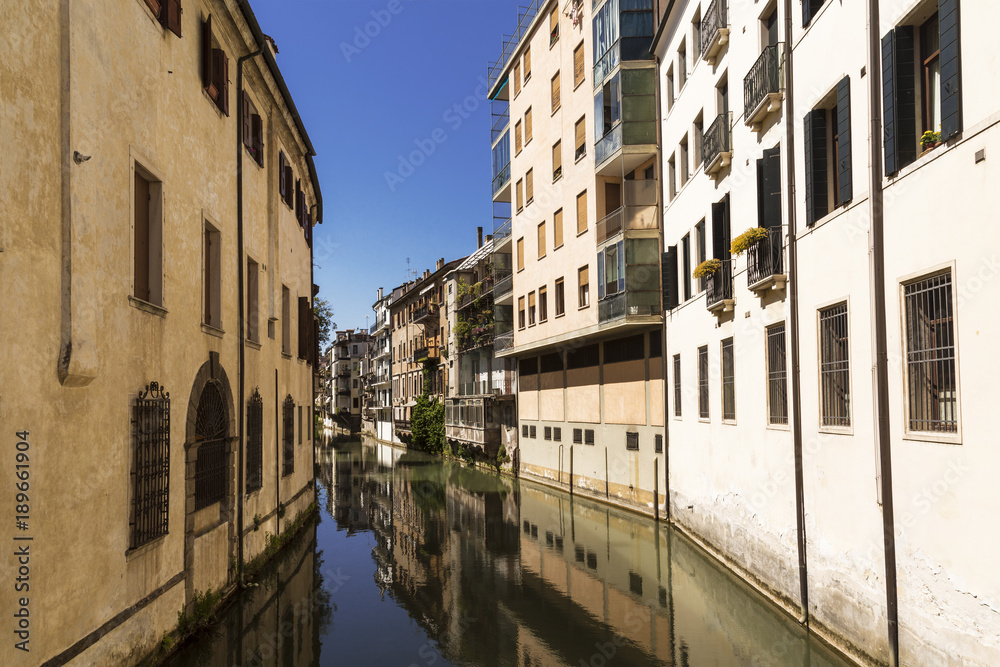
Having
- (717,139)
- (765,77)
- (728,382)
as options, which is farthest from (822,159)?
(728,382)

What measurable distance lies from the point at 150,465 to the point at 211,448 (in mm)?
2785

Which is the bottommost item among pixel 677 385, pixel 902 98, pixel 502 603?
pixel 502 603

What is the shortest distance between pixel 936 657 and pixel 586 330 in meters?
17.5

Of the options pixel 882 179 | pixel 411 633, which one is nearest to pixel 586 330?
pixel 411 633

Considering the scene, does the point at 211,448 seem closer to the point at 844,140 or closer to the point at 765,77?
the point at 844,140

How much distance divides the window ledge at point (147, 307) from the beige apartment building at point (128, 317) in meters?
0.03

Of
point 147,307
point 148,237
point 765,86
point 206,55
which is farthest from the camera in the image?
point 765,86

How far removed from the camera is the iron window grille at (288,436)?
61.6ft

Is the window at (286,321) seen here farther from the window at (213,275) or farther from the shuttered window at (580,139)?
the shuttered window at (580,139)

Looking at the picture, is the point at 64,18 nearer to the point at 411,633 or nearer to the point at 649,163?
the point at 411,633

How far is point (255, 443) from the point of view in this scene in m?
15.4

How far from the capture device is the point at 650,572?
50.3 feet

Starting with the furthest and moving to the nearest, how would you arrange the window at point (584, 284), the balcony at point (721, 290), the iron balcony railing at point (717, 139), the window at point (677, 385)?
the window at point (584, 284) < the window at point (677, 385) < the iron balcony railing at point (717, 139) < the balcony at point (721, 290)

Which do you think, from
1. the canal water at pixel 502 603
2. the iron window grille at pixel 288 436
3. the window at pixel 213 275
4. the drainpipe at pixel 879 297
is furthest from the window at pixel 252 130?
the drainpipe at pixel 879 297
